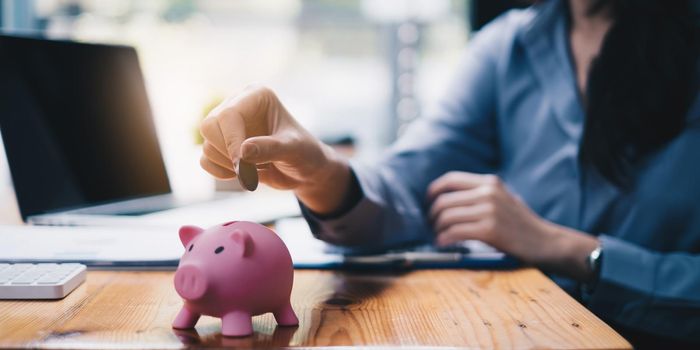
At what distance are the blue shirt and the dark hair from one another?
0.02m

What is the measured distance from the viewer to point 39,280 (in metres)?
0.56

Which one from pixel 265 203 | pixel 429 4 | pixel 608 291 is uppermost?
pixel 429 4

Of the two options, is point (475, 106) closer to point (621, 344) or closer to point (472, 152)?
point (472, 152)

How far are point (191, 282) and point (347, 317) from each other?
132 mm

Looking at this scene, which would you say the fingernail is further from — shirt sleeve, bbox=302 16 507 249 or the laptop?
the laptop

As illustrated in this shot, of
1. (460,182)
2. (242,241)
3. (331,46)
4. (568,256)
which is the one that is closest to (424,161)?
(460,182)

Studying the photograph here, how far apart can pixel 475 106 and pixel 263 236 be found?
0.73m

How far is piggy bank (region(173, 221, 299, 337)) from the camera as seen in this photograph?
45cm

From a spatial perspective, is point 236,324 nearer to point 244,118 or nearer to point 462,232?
point 244,118

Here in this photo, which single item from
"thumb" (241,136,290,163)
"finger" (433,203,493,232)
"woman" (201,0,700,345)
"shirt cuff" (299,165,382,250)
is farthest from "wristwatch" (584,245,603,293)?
"thumb" (241,136,290,163)

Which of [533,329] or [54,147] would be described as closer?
[533,329]

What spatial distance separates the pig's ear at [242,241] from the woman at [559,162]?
0.10m

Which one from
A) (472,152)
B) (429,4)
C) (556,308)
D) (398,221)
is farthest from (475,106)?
(429,4)

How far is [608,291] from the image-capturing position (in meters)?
0.78
